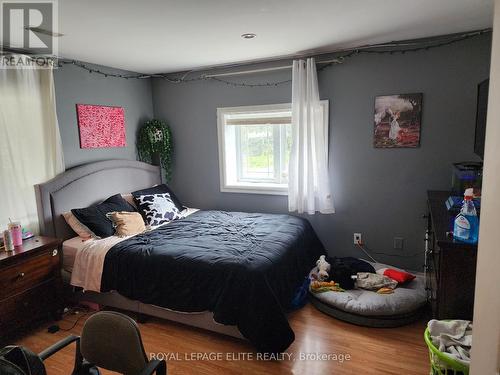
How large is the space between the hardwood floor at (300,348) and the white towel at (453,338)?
2.10 feet

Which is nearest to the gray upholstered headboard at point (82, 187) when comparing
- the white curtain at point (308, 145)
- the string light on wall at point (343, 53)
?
the string light on wall at point (343, 53)

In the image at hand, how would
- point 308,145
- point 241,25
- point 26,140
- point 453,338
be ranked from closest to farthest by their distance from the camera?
point 453,338
point 241,25
point 26,140
point 308,145

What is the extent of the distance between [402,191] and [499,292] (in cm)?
254

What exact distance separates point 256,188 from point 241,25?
192cm

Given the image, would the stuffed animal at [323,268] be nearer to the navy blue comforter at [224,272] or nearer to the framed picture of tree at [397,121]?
the navy blue comforter at [224,272]

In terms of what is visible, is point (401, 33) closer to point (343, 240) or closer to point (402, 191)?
point (402, 191)

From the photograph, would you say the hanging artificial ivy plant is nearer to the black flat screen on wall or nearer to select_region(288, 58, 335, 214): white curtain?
select_region(288, 58, 335, 214): white curtain

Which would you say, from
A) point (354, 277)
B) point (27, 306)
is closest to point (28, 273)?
point (27, 306)

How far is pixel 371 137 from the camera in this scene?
128 inches

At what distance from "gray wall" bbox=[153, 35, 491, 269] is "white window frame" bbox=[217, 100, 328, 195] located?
0.07 metres

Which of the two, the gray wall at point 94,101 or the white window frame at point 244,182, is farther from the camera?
the white window frame at point 244,182

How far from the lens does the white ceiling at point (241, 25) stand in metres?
2.05

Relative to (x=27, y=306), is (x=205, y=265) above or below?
above

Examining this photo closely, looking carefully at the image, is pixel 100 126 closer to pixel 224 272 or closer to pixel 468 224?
pixel 224 272
